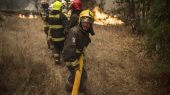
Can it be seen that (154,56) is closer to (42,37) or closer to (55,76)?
(55,76)

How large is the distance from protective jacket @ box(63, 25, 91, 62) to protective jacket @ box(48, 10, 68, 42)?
112 inches

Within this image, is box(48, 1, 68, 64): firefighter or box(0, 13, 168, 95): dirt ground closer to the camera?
box(0, 13, 168, 95): dirt ground

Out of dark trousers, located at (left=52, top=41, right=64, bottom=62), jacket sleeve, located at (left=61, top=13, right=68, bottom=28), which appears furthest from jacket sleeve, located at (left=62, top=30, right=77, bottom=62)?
dark trousers, located at (left=52, top=41, right=64, bottom=62)

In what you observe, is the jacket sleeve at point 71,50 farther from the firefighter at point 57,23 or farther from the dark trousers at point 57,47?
the dark trousers at point 57,47

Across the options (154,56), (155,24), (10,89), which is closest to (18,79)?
(10,89)

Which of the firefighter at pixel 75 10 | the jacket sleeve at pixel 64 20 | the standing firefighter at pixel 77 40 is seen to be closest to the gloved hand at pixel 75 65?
the standing firefighter at pixel 77 40

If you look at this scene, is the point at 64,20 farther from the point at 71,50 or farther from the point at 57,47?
the point at 71,50

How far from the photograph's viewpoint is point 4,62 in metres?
8.02

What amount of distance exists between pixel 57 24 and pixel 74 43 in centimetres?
325

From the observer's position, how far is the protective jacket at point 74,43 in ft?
19.2

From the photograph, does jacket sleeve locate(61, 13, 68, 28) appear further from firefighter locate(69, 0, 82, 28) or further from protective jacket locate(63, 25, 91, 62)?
protective jacket locate(63, 25, 91, 62)

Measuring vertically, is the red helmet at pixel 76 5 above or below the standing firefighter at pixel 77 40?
above

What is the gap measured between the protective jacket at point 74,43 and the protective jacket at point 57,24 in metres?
2.84

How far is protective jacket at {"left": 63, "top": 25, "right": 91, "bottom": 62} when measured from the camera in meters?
5.84
